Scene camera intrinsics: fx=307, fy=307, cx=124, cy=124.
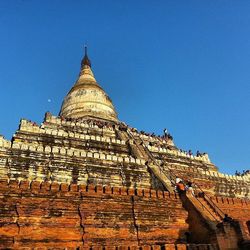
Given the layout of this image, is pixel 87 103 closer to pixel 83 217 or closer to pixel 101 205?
pixel 101 205

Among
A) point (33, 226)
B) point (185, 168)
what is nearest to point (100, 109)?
point (185, 168)

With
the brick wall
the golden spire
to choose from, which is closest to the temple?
the brick wall

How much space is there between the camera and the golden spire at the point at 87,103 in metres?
32.8

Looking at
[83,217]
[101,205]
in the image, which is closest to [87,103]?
[101,205]

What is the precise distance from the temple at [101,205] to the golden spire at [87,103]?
38.8 ft

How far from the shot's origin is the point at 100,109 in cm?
3372

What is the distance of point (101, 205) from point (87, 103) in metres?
22.9

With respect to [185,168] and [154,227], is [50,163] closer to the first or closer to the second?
[154,227]

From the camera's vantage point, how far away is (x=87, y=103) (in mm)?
33719

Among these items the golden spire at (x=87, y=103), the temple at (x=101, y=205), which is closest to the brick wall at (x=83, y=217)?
the temple at (x=101, y=205)

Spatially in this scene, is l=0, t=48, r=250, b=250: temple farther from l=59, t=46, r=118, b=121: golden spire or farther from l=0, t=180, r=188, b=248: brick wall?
l=59, t=46, r=118, b=121: golden spire

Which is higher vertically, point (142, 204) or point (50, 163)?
point (50, 163)

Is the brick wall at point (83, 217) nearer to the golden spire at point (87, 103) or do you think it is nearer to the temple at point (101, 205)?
the temple at point (101, 205)

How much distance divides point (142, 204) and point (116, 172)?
486cm
